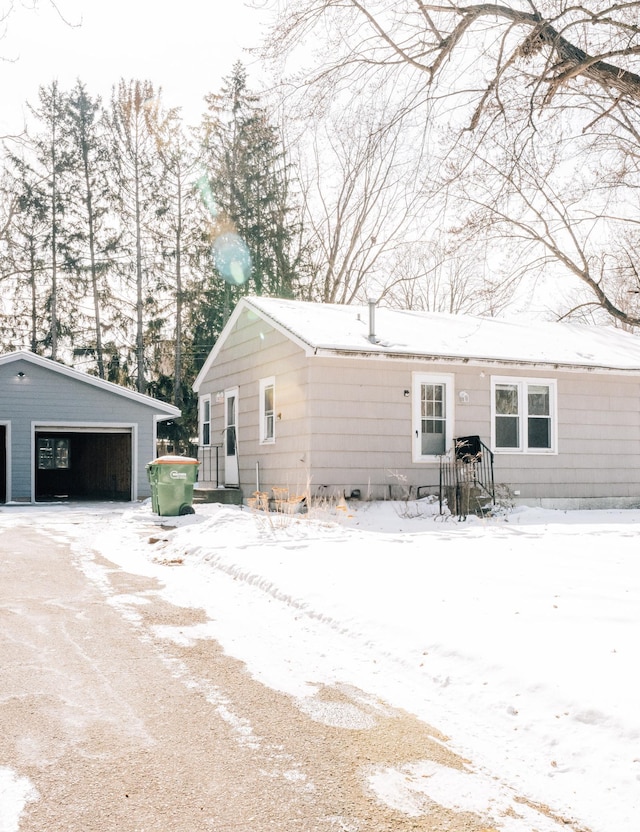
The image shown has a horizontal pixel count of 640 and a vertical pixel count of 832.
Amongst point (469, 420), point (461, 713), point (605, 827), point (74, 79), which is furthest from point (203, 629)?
point (74, 79)

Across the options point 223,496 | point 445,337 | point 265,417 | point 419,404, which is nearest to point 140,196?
point 265,417

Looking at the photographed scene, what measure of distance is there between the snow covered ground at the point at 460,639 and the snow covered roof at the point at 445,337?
4339 millimetres

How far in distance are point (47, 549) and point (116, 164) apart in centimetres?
2511

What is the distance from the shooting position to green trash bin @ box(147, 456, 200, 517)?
14492 mm

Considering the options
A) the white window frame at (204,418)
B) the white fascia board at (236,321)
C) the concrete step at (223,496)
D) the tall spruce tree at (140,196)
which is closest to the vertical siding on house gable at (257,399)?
the white fascia board at (236,321)

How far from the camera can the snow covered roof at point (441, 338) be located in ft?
46.3

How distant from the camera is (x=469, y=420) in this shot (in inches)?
585

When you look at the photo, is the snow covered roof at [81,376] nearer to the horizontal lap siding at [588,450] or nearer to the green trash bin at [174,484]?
the green trash bin at [174,484]

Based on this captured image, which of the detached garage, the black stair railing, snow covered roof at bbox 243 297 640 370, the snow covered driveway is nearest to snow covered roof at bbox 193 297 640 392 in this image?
snow covered roof at bbox 243 297 640 370

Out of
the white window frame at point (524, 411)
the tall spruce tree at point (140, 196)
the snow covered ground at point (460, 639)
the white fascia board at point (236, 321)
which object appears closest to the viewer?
the snow covered ground at point (460, 639)

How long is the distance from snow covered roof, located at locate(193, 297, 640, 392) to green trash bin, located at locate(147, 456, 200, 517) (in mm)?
3259

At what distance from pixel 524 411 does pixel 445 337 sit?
2.23 metres

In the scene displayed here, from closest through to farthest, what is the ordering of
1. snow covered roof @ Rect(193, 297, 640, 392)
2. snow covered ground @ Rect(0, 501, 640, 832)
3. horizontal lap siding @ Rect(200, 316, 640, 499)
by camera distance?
snow covered ground @ Rect(0, 501, 640, 832) → horizontal lap siding @ Rect(200, 316, 640, 499) → snow covered roof @ Rect(193, 297, 640, 392)

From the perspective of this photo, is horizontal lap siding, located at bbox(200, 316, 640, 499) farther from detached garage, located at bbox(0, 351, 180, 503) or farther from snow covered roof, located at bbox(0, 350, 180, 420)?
detached garage, located at bbox(0, 351, 180, 503)
